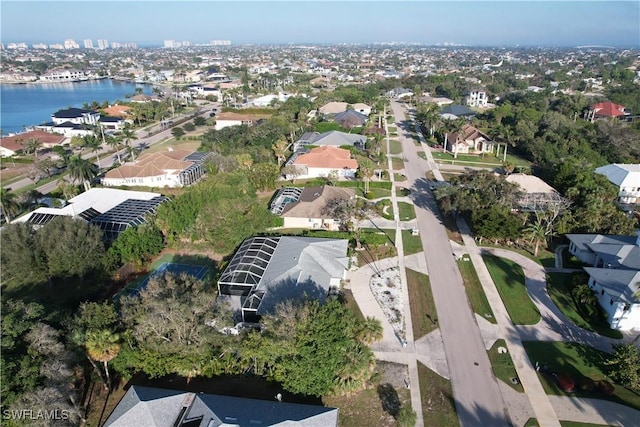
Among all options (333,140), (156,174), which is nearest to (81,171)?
(156,174)

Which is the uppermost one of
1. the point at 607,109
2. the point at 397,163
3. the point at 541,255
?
the point at 607,109

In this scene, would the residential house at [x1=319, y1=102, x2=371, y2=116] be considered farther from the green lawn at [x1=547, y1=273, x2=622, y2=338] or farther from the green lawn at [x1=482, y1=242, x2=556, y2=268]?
the green lawn at [x1=547, y1=273, x2=622, y2=338]

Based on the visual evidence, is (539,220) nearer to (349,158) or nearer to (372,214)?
(372,214)

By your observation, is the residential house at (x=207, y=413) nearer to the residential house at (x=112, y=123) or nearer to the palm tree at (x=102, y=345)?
the palm tree at (x=102, y=345)

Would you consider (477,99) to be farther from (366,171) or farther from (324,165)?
(366,171)

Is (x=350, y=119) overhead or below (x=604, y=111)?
below

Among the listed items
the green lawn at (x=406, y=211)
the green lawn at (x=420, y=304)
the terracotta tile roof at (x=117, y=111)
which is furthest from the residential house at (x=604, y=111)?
the terracotta tile roof at (x=117, y=111)
